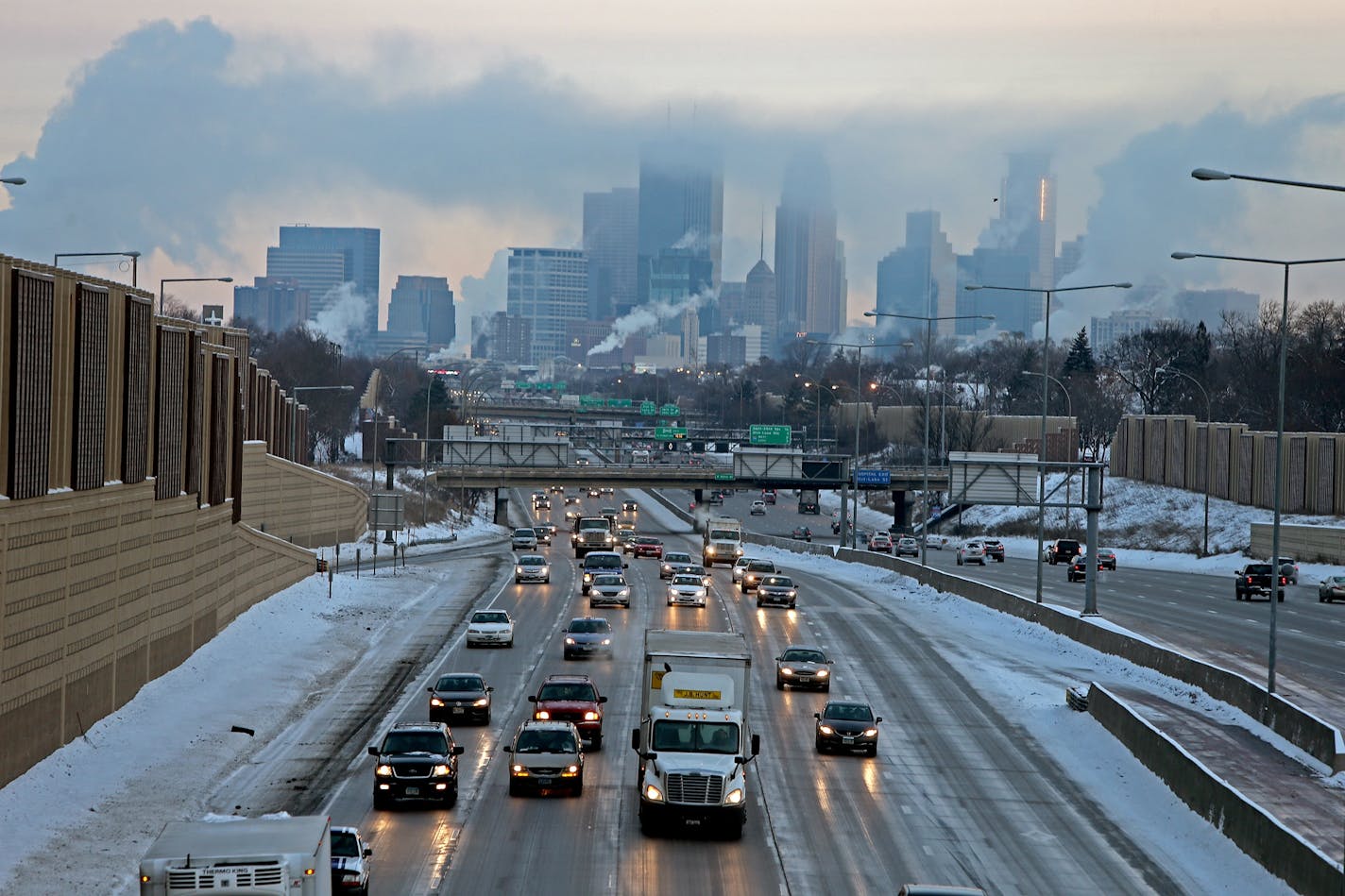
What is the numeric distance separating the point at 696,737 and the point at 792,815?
9.44 ft

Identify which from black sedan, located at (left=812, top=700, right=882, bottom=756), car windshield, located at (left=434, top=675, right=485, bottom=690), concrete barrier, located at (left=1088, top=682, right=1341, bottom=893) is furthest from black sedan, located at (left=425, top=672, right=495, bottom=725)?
concrete barrier, located at (left=1088, top=682, right=1341, bottom=893)

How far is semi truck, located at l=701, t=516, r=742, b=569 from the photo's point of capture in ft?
315

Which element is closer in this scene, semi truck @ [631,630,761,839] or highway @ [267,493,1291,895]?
highway @ [267,493,1291,895]

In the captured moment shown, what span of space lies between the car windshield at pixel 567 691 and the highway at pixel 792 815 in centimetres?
118

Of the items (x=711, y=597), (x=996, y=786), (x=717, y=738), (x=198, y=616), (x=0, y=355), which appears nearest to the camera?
(x=717, y=738)

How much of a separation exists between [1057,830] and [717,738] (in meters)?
6.32

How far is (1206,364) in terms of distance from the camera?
577ft

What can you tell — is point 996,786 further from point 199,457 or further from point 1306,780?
point 199,457

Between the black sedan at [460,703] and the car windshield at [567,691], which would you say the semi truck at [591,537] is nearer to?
the black sedan at [460,703]

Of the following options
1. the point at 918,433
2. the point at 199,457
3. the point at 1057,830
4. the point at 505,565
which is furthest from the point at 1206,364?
the point at 1057,830

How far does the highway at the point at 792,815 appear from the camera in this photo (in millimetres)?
25234

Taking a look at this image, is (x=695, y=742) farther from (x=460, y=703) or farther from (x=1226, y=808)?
(x=460, y=703)

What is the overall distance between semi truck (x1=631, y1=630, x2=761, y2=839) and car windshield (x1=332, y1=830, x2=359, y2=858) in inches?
258

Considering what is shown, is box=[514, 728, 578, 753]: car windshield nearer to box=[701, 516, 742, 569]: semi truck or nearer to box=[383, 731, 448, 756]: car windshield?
box=[383, 731, 448, 756]: car windshield
